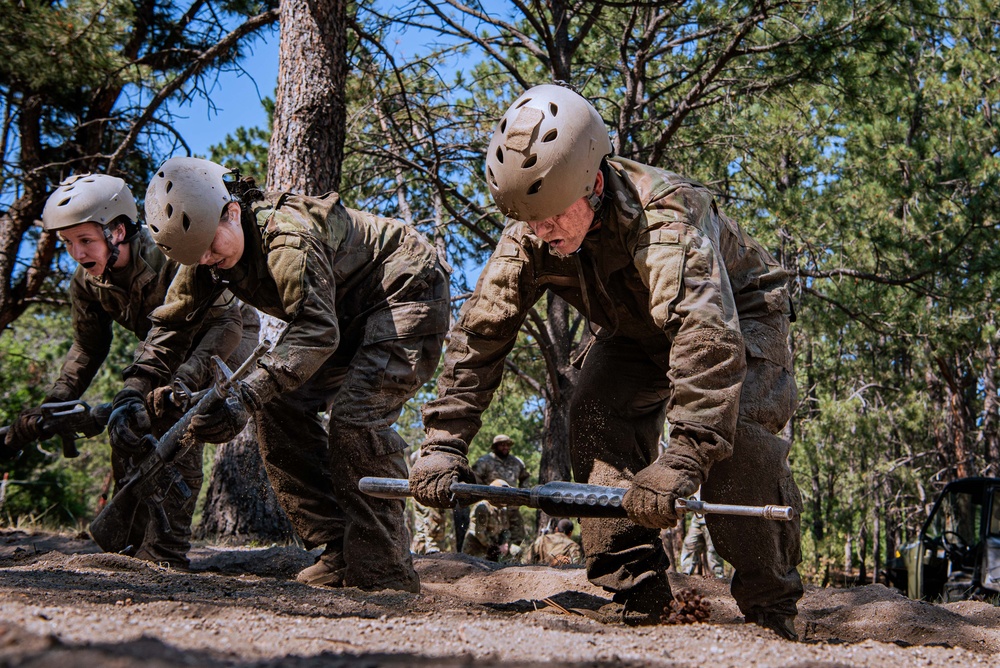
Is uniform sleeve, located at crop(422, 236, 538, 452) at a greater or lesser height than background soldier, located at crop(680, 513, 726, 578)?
greater

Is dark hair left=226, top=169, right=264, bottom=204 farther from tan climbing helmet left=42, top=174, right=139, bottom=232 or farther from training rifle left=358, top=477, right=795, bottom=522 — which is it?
training rifle left=358, top=477, right=795, bottom=522

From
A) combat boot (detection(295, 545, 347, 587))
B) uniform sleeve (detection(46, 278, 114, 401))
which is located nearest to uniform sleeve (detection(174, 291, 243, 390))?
uniform sleeve (detection(46, 278, 114, 401))

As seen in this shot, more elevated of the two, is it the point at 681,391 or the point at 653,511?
the point at 681,391

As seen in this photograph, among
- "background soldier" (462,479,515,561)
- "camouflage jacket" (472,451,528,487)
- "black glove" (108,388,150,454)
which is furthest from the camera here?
"camouflage jacket" (472,451,528,487)

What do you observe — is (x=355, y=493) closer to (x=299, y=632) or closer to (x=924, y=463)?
(x=299, y=632)

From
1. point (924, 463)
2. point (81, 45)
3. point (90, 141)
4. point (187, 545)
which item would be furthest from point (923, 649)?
point (924, 463)

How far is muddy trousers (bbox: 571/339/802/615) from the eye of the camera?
361 centimetres

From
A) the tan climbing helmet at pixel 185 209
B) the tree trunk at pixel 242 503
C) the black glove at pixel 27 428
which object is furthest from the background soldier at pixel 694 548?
the tan climbing helmet at pixel 185 209

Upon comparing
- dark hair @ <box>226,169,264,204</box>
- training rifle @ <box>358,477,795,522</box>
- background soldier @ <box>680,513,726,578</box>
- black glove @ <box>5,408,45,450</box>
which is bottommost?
background soldier @ <box>680,513,726,578</box>

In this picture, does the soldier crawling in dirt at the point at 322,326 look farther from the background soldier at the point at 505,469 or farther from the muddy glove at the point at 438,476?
the background soldier at the point at 505,469

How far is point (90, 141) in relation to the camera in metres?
11.1

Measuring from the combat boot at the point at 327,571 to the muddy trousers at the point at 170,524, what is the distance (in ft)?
2.88

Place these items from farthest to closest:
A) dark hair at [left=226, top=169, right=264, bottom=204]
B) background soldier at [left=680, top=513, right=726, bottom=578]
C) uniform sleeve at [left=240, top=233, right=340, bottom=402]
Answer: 1. background soldier at [left=680, top=513, right=726, bottom=578]
2. dark hair at [left=226, top=169, right=264, bottom=204]
3. uniform sleeve at [left=240, top=233, right=340, bottom=402]

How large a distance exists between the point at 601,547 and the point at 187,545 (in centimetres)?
265
